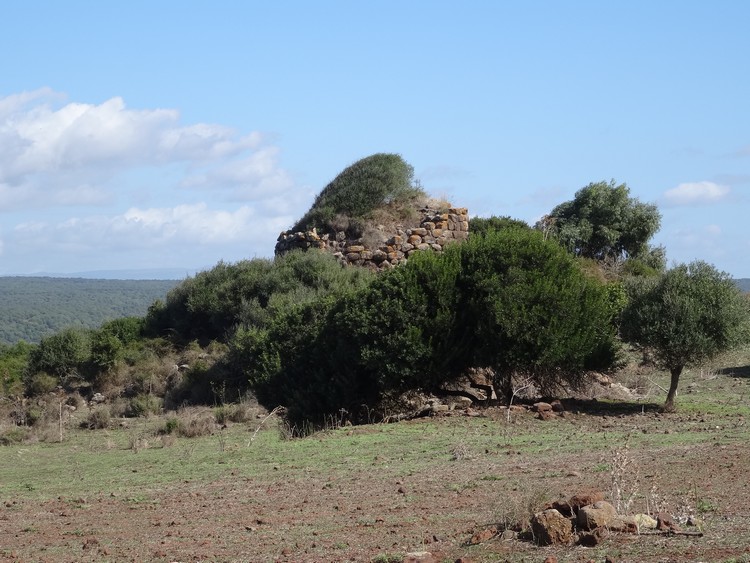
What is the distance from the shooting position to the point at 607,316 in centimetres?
2470

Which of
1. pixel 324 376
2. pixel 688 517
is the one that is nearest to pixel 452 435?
pixel 324 376

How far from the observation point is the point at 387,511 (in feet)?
41.3

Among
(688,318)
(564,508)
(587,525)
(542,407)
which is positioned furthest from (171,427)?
(587,525)

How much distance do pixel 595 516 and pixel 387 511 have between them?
11.4ft

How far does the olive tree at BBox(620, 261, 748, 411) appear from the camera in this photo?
23062 mm

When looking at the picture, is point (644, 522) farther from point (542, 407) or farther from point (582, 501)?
point (542, 407)

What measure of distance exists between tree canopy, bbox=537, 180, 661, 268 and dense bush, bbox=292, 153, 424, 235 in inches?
458

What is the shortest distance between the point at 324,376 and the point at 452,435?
6.17 meters

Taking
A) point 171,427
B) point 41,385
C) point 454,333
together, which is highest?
point 454,333

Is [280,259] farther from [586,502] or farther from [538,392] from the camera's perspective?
[586,502]

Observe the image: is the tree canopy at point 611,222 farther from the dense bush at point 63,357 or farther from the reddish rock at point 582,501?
the reddish rock at point 582,501

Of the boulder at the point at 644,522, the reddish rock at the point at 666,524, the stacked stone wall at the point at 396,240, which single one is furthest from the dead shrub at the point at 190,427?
the reddish rock at the point at 666,524

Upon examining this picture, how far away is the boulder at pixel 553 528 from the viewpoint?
976 cm

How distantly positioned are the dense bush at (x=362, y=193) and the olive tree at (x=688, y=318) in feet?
67.3
